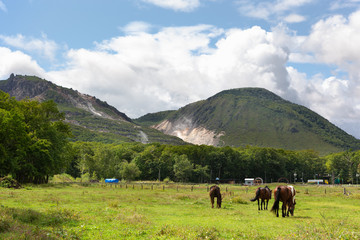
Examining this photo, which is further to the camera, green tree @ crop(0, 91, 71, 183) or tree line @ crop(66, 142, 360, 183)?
tree line @ crop(66, 142, 360, 183)

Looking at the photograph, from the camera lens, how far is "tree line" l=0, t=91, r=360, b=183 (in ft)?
156

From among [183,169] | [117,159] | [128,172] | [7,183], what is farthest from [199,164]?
[7,183]

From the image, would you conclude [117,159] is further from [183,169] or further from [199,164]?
[199,164]

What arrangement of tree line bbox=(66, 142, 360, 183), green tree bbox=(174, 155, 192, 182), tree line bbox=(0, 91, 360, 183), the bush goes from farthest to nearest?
green tree bbox=(174, 155, 192, 182), tree line bbox=(66, 142, 360, 183), tree line bbox=(0, 91, 360, 183), the bush

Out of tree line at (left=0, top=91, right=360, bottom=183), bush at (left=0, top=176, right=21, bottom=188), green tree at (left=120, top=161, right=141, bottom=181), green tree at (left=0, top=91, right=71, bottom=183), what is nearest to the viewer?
bush at (left=0, top=176, right=21, bottom=188)

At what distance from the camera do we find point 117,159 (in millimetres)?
120812

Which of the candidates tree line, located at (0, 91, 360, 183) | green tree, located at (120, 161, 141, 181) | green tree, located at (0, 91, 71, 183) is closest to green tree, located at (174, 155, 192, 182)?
tree line, located at (0, 91, 360, 183)

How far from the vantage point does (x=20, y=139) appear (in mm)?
46344

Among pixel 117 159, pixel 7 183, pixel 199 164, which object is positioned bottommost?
pixel 7 183

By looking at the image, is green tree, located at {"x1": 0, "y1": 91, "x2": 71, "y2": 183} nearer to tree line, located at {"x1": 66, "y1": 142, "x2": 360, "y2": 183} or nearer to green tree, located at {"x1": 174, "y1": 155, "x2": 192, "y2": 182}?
tree line, located at {"x1": 66, "y1": 142, "x2": 360, "y2": 183}

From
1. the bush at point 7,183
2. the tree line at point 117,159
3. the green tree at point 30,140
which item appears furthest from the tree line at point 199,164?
the bush at point 7,183

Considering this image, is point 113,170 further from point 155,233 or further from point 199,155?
point 155,233

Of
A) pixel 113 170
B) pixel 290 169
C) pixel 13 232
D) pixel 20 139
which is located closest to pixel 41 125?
pixel 20 139

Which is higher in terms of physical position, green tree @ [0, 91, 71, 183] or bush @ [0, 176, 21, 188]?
green tree @ [0, 91, 71, 183]
